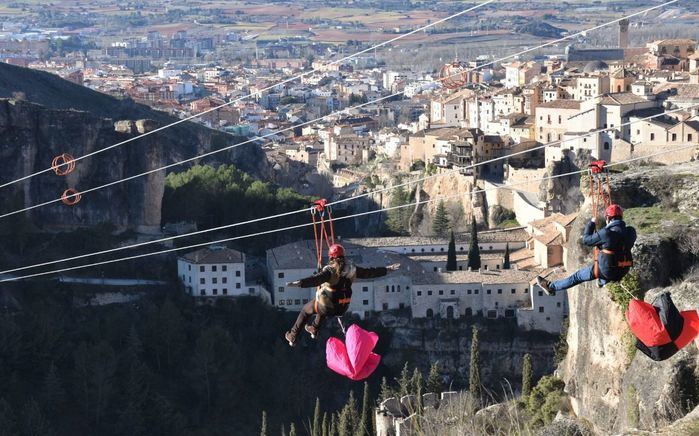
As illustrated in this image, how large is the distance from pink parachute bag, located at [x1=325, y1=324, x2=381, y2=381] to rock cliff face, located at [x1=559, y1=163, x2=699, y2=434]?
4.04 m

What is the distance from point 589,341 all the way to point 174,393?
13208 mm

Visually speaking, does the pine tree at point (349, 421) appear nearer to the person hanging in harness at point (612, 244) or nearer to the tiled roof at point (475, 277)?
the tiled roof at point (475, 277)

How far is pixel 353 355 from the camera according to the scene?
12336 mm

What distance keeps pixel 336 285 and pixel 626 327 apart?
26.5 feet

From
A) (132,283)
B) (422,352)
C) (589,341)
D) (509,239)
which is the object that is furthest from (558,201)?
(589,341)

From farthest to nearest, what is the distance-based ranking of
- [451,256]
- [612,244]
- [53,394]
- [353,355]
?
[451,256], [53,394], [353,355], [612,244]

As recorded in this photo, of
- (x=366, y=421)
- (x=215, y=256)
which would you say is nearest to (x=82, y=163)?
(x=215, y=256)

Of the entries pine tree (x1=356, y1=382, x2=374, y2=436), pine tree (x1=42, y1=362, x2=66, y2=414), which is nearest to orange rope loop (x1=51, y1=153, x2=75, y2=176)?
pine tree (x1=42, y1=362, x2=66, y2=414)

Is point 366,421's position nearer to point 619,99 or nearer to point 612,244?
point 612,244

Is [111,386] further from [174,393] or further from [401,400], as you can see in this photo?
[401,400]

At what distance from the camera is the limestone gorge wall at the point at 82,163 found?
3784 centimetres

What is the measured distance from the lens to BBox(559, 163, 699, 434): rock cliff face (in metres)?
16.1

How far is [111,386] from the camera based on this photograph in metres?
30.9

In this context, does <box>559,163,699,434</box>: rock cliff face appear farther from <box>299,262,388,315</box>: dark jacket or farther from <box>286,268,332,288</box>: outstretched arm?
<box>286,268,332,288</box>: outstretched arm
